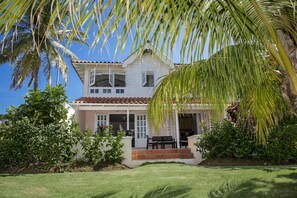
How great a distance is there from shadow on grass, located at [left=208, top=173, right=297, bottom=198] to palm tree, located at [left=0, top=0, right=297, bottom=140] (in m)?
1.44

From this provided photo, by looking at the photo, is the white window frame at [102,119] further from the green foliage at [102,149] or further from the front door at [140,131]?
the green foliage at [102,149]

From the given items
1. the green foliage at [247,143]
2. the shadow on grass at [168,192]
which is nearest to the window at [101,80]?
the green foliage at [247,143]

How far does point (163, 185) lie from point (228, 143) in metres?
5.55

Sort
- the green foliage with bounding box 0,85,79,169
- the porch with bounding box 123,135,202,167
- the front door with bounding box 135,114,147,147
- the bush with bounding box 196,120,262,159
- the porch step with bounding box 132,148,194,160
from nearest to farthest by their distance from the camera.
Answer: the green foliage with bounding box 0,85,79,169 → the bush with bounding box 196,120,262,159 → the porch with bounding box 123,135,202,167 → the porch step with bounding box 132,148,194,160 → the front door with bounding box 135,114,147,147

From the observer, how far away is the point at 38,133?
8680mm

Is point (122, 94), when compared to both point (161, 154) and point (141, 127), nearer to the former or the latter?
point (141, 127)

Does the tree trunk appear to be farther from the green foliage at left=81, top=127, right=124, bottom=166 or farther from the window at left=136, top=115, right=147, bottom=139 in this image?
the window at left=136, top=115, right=147, bottom=139

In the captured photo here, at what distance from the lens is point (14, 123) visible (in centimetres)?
889

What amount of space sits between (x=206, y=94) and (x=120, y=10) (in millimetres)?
2757

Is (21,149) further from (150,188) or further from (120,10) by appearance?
(120,10)

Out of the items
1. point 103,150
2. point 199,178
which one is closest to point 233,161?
point 199,178

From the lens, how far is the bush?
9812 millimetres

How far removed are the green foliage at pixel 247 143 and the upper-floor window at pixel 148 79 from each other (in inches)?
313

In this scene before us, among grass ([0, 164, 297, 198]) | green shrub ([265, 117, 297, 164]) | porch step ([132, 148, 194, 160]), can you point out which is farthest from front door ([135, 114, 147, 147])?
grass ([0, 164, 297, 198])
